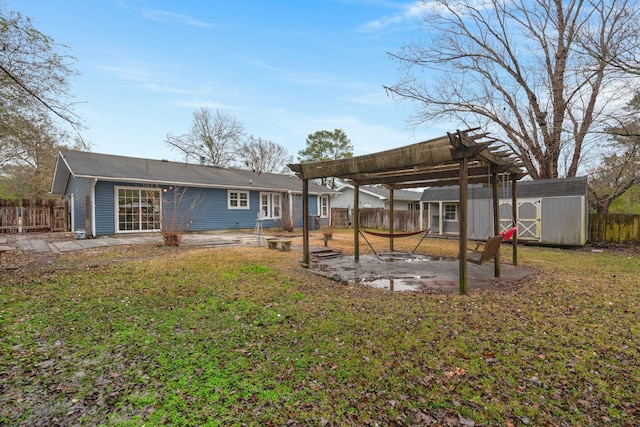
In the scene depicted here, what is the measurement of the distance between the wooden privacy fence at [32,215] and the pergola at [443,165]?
565 inches

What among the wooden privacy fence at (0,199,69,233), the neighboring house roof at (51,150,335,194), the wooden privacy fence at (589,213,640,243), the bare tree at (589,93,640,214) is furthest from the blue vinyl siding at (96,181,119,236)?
the wooden privacy fence at (589,213,640,243)

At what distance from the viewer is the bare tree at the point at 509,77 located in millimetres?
10555

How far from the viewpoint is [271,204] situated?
53.1 ft

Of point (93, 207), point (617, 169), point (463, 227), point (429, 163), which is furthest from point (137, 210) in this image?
point (617, 169)

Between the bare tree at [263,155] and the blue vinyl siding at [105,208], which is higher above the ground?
the bare tree at [263,155]

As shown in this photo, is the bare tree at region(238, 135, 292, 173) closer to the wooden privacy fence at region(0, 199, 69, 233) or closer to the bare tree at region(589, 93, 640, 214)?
the wooden privacy fence at region(0, 199, 69, 233)

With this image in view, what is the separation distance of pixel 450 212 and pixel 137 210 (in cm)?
1376

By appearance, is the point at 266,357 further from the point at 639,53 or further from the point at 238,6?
the point at 238,6

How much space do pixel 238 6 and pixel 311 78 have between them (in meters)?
4.07

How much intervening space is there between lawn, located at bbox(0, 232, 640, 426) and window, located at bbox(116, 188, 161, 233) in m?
7.53

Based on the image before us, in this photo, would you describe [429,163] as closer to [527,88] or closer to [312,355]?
[312,355]

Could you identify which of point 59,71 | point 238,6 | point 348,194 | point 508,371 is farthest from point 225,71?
point 348,194

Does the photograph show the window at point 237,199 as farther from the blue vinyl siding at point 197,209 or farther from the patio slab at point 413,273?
the patio slab at point 413,273

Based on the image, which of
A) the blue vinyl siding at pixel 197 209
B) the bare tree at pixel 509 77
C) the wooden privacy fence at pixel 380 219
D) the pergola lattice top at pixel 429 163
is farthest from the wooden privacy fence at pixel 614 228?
the blue vinyl siding at pixel 197 209
